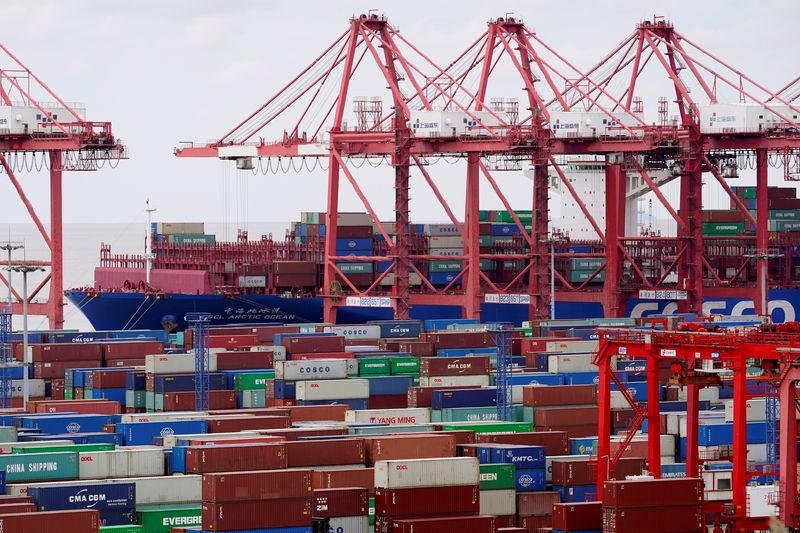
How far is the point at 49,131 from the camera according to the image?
2849 inches

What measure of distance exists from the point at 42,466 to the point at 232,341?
2532 cm

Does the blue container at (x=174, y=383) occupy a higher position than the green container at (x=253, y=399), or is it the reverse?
the blue container at (x=174, y=383)

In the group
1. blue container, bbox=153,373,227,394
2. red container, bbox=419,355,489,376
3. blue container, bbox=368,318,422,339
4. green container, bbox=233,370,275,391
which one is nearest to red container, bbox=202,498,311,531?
blue container, bbox=153,373,227,394

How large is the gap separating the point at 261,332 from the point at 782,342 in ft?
104

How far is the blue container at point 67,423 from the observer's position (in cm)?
4344

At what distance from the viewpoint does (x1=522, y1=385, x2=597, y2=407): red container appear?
46094mm

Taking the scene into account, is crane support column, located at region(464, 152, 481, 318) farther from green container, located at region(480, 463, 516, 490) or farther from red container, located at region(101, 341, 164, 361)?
green container, located at region(480, 463, 516, 490)

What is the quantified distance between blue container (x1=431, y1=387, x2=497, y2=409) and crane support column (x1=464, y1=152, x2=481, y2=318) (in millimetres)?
29320

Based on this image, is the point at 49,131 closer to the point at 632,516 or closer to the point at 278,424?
the point at 278,424

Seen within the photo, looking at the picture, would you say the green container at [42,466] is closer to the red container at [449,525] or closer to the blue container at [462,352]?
the red container at [449,525]

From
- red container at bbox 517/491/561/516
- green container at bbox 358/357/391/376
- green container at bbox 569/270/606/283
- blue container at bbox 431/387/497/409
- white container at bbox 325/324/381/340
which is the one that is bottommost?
red container at bbox 517/491/561/516

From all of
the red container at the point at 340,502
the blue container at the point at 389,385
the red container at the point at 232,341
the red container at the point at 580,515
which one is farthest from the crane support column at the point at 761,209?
the red container at the point at 340,502

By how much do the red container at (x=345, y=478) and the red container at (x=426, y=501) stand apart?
129 centimetres

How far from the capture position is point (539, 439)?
40312mm
